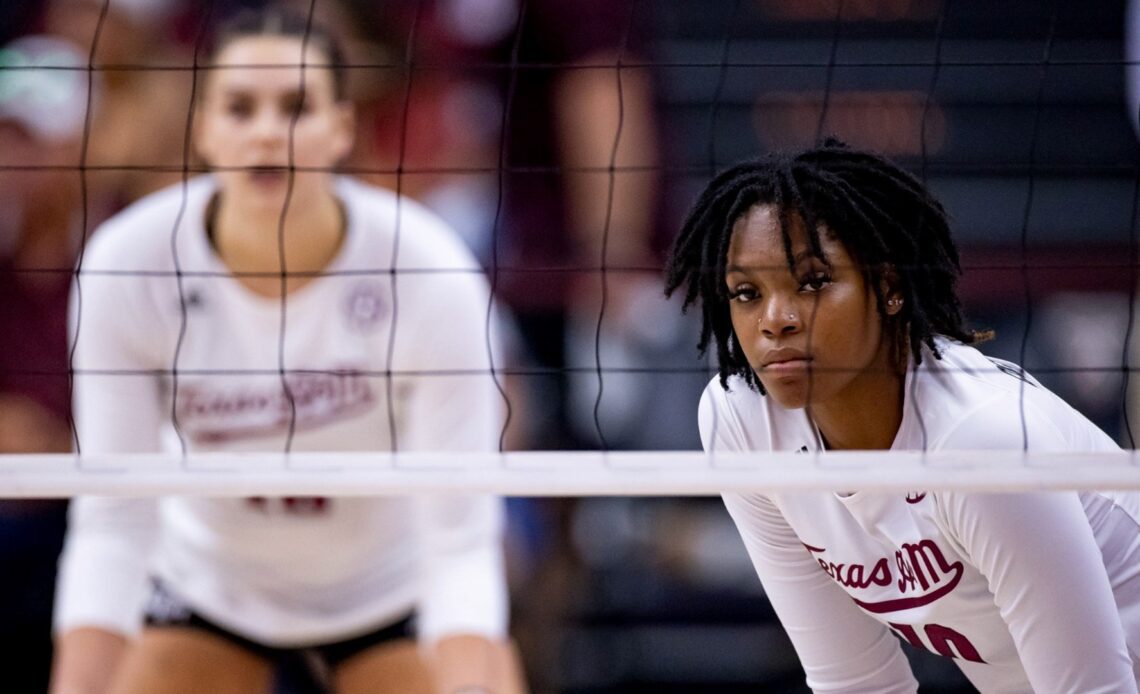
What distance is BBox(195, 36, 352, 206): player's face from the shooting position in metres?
2.71

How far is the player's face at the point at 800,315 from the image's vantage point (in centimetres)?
177

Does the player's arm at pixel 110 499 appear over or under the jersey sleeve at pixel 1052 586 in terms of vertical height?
under

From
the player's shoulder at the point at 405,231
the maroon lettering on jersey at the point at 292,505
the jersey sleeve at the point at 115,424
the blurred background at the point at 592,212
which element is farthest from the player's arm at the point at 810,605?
the blurred background at the point at 592,212

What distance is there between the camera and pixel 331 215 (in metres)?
2.71

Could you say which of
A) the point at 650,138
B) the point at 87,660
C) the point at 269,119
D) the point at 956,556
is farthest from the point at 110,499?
the point at 650,138

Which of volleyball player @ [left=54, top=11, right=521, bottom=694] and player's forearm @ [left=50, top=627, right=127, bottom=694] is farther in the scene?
volleyball player @ [left=54, top=11, right=521, bottom=694]

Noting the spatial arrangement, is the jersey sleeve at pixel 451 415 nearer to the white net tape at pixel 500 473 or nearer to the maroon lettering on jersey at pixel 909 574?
the white net tape at pixel 500 473

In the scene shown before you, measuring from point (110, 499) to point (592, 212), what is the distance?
63.8 inches

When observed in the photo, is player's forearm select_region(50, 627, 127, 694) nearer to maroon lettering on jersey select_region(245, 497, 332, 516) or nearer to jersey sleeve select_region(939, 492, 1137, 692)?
maroon lettering on jersey select_region(245, 497, 332, 516)

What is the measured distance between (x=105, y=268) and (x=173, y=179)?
3.65 feet

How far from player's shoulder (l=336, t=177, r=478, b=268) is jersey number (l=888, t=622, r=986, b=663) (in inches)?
41.6

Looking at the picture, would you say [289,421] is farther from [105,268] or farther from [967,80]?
[967,80]

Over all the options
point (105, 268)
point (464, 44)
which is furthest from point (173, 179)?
point (105, 268)

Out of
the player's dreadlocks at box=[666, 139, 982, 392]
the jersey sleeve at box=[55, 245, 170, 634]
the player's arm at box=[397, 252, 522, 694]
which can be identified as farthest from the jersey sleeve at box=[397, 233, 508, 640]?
the player's dreadlocks at box=[666, 139, 982, 392]
